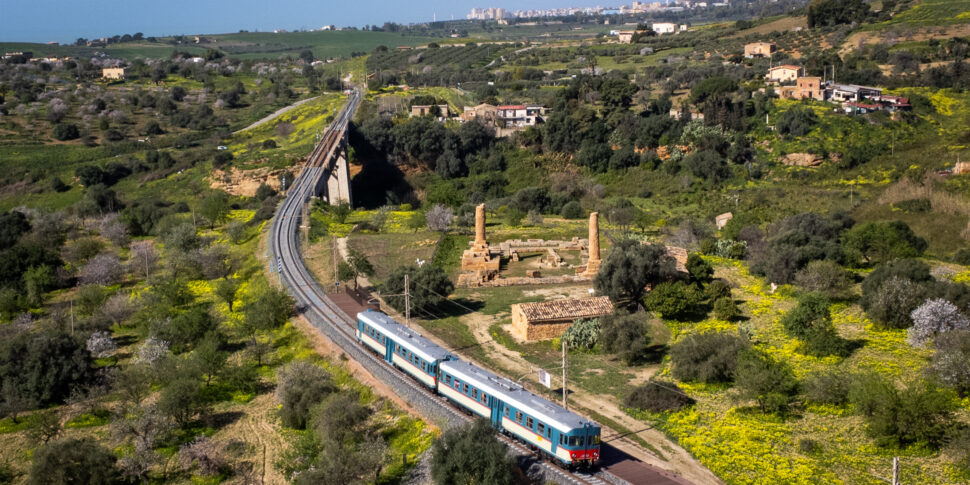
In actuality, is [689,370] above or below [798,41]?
below

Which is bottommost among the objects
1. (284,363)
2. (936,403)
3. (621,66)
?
(284,363)

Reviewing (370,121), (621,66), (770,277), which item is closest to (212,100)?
(370,121)

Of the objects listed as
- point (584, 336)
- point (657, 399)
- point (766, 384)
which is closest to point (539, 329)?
point (584, 336)

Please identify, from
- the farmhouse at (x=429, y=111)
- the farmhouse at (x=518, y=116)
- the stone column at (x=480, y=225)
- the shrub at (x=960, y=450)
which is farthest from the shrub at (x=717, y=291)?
the farmhouse at (x=429, y=111)

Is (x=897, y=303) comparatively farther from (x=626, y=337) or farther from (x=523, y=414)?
(x=523, y=414)

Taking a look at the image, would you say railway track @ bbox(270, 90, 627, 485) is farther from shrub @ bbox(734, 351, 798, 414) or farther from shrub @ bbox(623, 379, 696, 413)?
shrub @ bbox(734, 351, 798, 414)

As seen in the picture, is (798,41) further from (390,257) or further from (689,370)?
(689,370)
